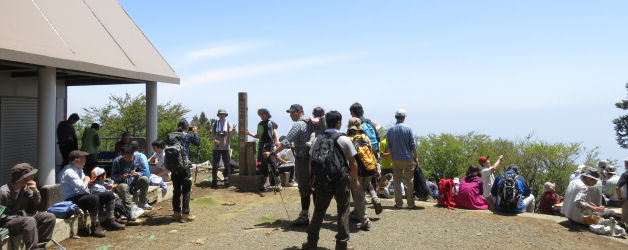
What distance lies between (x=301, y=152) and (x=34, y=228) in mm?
3412

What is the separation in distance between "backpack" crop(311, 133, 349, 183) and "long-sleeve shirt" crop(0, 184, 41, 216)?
3.32m

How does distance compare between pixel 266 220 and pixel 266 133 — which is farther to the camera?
pixel 266 133

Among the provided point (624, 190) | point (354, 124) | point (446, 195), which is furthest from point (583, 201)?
point (354, 124)

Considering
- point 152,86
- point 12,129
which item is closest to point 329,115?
point 152,86

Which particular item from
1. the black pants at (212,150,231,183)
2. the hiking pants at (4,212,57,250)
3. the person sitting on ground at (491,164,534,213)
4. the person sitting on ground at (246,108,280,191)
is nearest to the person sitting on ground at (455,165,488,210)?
the person sitting on ground at (491,164,534,213)

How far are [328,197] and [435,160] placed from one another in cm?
1409

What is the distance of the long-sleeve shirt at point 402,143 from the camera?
7602mm

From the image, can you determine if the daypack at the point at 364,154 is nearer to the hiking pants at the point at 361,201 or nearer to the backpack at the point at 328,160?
the hiking pants at the point at 361,201

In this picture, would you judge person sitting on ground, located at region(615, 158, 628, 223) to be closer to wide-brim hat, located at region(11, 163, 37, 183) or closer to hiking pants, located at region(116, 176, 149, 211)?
hiking pants, located at region(116, 176, 149, 211)

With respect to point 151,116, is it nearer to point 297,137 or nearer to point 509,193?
point 297,137

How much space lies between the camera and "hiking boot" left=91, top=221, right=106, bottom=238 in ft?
20.1

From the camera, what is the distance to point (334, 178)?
5.04m

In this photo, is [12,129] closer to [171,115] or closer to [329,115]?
[329,115]

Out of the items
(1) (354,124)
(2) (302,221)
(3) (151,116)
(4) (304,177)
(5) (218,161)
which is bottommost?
(2) (302,221)
